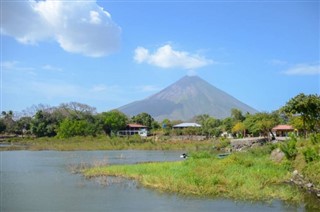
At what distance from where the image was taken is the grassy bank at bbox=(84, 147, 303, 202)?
14.0 meters

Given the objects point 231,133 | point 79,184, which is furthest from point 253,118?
point 79,184

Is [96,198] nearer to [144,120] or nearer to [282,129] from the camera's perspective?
[282,129]

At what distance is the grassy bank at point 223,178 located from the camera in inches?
551

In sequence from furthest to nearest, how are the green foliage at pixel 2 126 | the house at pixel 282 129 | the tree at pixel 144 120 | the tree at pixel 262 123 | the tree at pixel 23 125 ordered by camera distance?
the tree at pixel 144 120 → the tree at pixel 23 125 → the green foliage at pixel 2 126 → the house at pixel 282 129 → the tree at pixel 262 123

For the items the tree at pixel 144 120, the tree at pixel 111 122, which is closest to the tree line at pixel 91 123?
the tree at pixel 111 122

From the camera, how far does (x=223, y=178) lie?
15.5 m

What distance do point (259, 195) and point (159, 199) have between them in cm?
355

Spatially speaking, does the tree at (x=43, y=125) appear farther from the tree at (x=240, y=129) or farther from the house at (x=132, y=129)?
the tree at (x=240, y=129)

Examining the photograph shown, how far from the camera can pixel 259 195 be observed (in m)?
13.7

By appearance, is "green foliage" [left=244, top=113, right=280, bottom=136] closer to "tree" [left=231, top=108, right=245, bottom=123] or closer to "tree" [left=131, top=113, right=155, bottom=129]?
"tree" [left=231, top=108, right=245, bottom=123]

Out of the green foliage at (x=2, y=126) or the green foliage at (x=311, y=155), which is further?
the green foliage at (x=2, y=126)

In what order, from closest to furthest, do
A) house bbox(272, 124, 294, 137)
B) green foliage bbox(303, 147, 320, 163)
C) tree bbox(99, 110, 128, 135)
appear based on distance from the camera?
green foliage bbox(303, 147, 320, 163)
house bbox(272, 124, 294, 137)
tree bbox(99, 110, 128, 135)

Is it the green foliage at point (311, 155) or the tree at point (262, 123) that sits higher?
the tree at point (262, 123)

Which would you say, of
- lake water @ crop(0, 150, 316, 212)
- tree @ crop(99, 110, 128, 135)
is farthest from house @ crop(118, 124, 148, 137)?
lake water @ crop(0, 150, 316, 212)
